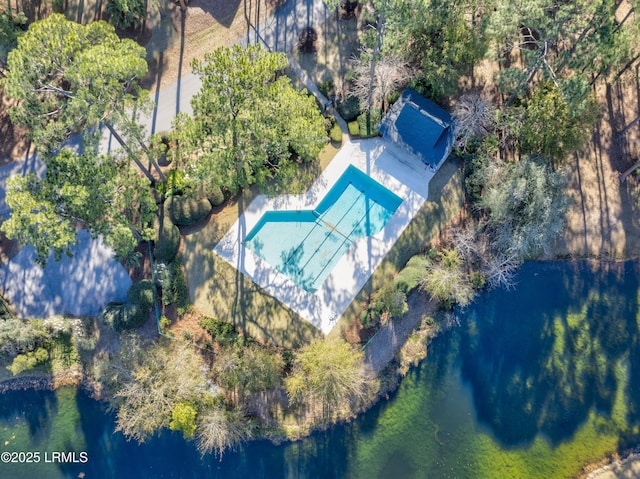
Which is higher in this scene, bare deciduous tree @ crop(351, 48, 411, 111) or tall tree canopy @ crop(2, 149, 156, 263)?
bare deciduous tree @ crop(351, 48, 411, 111)

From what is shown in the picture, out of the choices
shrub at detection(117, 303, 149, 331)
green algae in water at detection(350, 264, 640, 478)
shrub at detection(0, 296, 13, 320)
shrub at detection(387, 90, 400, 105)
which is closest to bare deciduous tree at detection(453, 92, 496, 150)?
shrub at detection(387, 90, 400, 105)

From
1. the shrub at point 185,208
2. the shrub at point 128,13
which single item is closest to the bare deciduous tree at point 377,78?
the shrub at point 185,208

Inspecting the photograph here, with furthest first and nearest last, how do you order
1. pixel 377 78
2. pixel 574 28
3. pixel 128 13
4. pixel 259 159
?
pixel 128 13 → pixel 377 78 → pixel 259 159 → pixel 574 28


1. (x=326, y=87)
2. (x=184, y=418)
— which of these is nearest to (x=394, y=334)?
(x=184, y=418)

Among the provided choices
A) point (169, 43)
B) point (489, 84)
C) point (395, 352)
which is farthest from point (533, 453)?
point (169, 43)

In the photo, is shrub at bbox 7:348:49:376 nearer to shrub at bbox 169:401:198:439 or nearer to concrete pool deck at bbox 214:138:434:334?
shrub at bbox 169:401:198:439

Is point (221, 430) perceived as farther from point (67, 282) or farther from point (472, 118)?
point (472, 118)

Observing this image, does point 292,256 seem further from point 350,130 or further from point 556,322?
point 556,322
